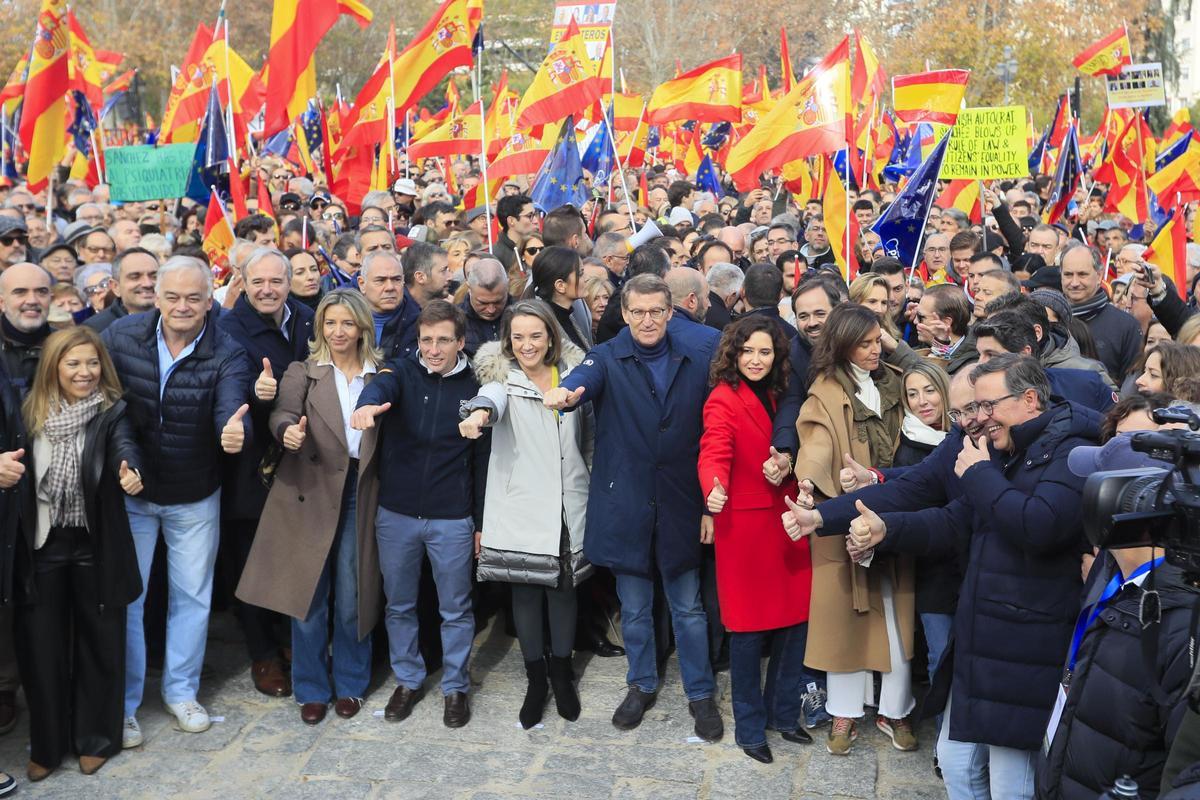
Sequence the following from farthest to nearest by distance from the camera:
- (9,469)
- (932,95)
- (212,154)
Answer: (932,95), (212,154), (9,469)

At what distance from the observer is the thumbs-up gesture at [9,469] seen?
200 inches

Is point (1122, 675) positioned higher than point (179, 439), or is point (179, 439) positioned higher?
point (179, 439)

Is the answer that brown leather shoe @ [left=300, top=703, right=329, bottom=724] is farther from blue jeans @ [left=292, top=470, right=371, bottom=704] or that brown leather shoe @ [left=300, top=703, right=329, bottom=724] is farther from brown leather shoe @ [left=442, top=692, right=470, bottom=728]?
brown leather shoe @ [left=442, top=692, right=470, bottom=728]

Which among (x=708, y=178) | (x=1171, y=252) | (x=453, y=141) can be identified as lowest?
(x=1171, y=252)

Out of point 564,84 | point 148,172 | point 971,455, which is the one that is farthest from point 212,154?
point 971,455

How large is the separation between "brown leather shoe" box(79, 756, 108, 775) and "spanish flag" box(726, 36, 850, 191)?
6.25 m

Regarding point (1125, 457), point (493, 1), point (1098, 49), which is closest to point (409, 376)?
point (1125, 457)

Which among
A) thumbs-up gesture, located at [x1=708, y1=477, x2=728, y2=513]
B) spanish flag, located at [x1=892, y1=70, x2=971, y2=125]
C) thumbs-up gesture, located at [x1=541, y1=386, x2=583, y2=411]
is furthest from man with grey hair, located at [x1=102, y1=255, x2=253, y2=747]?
spanish flag, located at [x1=892, y1=70, x2=971, y2=125]

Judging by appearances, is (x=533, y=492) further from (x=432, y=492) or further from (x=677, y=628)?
(x=677, y=628)

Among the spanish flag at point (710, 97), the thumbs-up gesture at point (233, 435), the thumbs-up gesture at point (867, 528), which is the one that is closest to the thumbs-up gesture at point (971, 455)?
the thumbs-up gesture at point (867, 528)

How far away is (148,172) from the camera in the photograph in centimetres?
1011

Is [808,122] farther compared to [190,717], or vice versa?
[808,122]

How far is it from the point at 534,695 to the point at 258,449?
1763mm

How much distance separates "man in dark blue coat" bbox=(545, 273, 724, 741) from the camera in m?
5.65
